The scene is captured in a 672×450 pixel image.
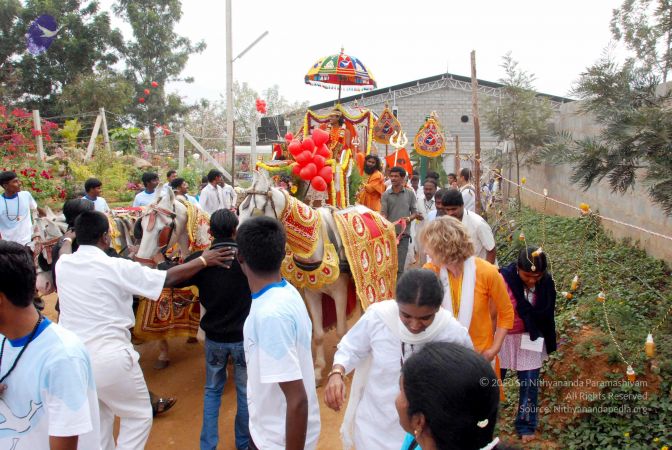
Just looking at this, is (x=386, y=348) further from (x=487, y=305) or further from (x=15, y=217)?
(x=15, y=217)

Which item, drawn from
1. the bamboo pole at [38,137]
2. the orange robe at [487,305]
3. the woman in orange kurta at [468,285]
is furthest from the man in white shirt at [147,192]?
the bamboo pole at [38,137]

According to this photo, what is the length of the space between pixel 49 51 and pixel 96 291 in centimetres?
2341

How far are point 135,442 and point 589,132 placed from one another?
8.41m

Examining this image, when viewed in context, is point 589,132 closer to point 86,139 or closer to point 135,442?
point 135,442

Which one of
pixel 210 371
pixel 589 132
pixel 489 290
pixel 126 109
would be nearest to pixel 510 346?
pixel 489 290

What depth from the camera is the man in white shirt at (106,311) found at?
296 centimetres

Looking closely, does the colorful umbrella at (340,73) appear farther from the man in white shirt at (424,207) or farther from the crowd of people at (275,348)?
the crowd of people at (275,348)

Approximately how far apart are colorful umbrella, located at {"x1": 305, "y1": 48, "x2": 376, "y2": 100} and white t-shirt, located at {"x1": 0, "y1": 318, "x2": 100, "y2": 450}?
7571 mm

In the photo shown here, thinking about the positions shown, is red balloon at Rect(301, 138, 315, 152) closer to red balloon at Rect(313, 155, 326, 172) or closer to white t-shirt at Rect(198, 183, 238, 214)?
red balloon at Rect(313, 155, 326, 172)

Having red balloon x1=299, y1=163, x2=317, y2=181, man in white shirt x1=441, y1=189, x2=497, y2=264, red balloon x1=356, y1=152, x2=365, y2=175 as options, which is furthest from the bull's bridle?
red balloon x1=356, y1=152, x2=365, y2=175

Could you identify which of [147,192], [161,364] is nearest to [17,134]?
[147,192]

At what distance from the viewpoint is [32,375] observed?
6.13 feet

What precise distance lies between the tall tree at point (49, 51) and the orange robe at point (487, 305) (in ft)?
75.5

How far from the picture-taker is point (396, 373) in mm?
2451
